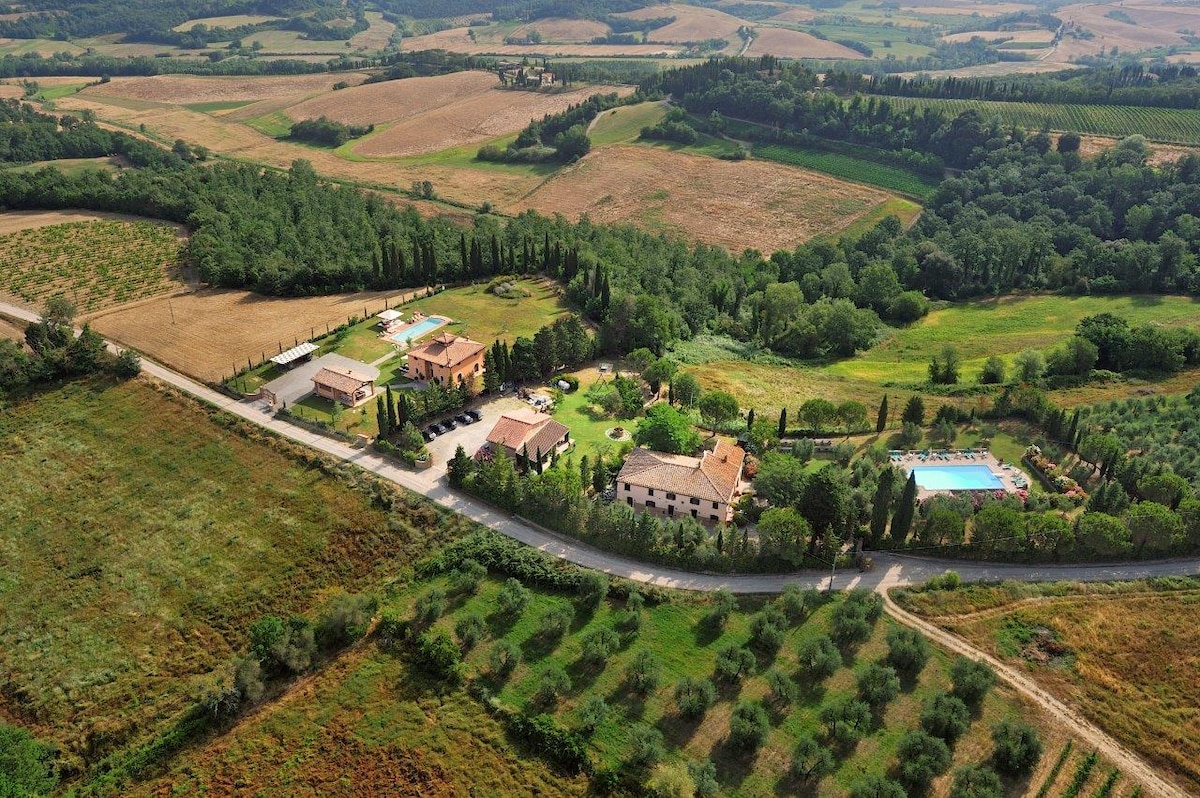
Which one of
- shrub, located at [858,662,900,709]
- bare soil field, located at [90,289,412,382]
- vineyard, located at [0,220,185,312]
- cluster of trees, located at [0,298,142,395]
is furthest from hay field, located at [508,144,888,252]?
shrub, located at [858,662,900,709]

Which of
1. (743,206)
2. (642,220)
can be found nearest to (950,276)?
(743,206)

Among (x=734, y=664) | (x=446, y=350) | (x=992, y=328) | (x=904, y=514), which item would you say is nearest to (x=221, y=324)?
(x=446, y=350)

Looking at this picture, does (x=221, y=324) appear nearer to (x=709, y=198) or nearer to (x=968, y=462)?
(x=968, y=462)

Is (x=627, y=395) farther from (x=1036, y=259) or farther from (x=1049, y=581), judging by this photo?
(x=1036, y=259)

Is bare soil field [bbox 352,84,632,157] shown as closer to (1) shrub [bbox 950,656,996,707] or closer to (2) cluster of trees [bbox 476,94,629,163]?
(2) cluster of trees [bbox 476,94,629,163]

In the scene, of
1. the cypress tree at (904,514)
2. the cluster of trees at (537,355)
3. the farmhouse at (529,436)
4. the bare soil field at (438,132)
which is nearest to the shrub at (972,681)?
the cypress tree at (904,514)

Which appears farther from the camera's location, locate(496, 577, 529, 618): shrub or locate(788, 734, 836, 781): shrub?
locate(496, 577, 529, 618): shrub
